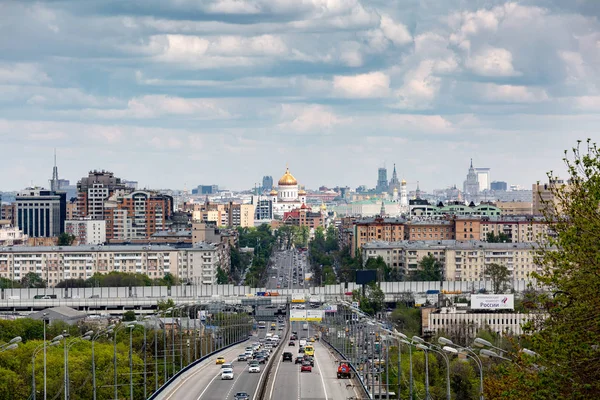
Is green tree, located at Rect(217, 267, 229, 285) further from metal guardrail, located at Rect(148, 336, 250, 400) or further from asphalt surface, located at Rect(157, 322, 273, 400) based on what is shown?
asphalt surface, located at Rect(157, 322, 273, 400)

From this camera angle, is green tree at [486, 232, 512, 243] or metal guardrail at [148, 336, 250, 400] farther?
green tree at [486, 232, 512, 243]

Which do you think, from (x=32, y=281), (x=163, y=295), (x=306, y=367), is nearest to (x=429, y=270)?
(x=163, y=295)

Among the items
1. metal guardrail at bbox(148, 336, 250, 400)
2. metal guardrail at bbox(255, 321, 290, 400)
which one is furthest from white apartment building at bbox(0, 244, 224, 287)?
metal guardrail at bbox(255, 321, 290, 400)

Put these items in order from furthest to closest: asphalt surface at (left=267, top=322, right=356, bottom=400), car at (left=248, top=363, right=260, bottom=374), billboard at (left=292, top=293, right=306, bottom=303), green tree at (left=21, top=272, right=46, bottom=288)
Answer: green tree at (left=21, top=272, right=46, bottom=288)
billboard at (left=292, top=293, right=306, bottom=303)
car at (left=248, top=363, right=260, bottom=374)
asphalt surface at (left=267, top=322, right=356, bottom=400)

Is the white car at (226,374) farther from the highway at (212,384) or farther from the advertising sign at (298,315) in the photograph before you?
the advertising sign at (298,315)

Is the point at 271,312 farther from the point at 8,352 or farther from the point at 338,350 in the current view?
the point at 8,352

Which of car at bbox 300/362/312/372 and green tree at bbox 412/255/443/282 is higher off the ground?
green tree at bbox 412/255/443/282

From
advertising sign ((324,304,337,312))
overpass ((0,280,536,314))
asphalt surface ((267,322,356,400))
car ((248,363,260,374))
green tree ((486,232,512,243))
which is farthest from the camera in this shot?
green tree ((486,232,512,243))

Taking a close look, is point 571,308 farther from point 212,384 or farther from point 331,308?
point 331,308
